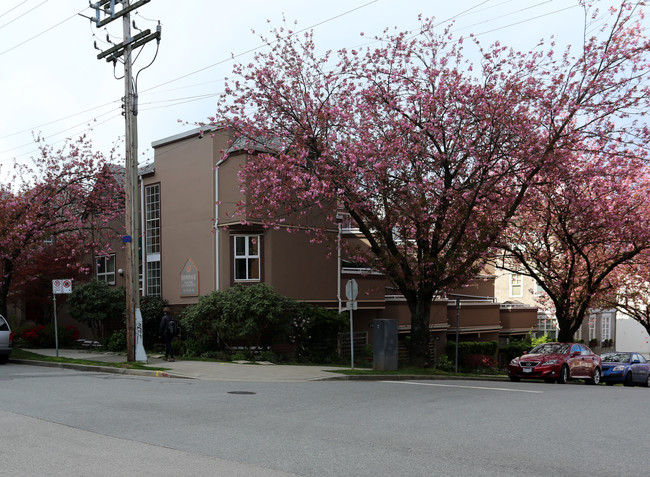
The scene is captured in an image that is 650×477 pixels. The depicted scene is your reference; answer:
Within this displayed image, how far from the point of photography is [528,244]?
26.8 metres

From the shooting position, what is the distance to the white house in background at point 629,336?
51250mm

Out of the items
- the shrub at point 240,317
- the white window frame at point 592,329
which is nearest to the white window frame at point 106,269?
the shrub at point 240,317

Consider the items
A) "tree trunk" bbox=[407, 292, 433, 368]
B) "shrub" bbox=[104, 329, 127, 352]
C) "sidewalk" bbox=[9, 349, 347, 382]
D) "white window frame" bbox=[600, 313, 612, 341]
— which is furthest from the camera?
"white window frame" bbox=[600, 313, 612, 341]

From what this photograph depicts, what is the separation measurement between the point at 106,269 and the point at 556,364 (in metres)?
18.9

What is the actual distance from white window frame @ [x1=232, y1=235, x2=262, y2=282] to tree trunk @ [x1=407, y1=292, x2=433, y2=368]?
218 inches

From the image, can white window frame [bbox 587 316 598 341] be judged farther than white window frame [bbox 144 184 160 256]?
Yes

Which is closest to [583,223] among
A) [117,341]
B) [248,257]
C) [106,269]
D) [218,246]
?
[248,257]

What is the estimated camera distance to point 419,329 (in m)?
21.6

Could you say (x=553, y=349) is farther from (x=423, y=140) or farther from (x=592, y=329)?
(x=592, y=329)

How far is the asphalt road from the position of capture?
675cm

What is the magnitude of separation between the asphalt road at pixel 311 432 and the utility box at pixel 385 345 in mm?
6314

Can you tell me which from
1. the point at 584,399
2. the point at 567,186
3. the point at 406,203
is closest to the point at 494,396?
the point at 584,399

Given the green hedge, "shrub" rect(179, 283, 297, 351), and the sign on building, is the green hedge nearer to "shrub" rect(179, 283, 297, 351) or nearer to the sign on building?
"shrub" rect(179, 283, 297, 351)

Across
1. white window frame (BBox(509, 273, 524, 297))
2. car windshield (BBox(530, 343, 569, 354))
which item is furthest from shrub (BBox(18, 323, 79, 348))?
white window frame (BBox(509, 273, 524, 297))
